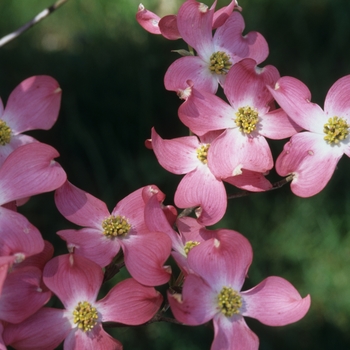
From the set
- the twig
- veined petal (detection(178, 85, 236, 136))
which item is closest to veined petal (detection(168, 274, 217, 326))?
veined petal (detection(178, 85, 236, 136))

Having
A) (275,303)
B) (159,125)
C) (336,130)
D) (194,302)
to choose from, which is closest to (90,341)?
(194,302)

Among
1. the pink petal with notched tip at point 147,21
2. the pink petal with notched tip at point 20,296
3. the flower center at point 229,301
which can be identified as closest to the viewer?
the pink petal with notched tip at point 20,296

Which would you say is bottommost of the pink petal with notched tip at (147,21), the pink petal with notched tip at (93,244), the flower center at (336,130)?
Answer: the flower center at (336,130)

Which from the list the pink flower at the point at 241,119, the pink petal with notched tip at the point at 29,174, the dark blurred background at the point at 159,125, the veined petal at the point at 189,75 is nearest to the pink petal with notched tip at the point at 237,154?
the pink flower at the point at 241,119

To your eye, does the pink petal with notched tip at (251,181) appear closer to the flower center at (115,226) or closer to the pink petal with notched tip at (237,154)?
the pink petal with notched tip at (237,154)

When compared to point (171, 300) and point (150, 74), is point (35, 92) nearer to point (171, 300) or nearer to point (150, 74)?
point (171, 300)

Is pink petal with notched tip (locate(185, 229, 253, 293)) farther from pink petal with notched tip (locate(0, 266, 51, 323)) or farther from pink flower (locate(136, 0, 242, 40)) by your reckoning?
pink flower (locate(136, 0, 242, 40))

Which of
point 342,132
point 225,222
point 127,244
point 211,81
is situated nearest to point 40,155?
point 127,244
